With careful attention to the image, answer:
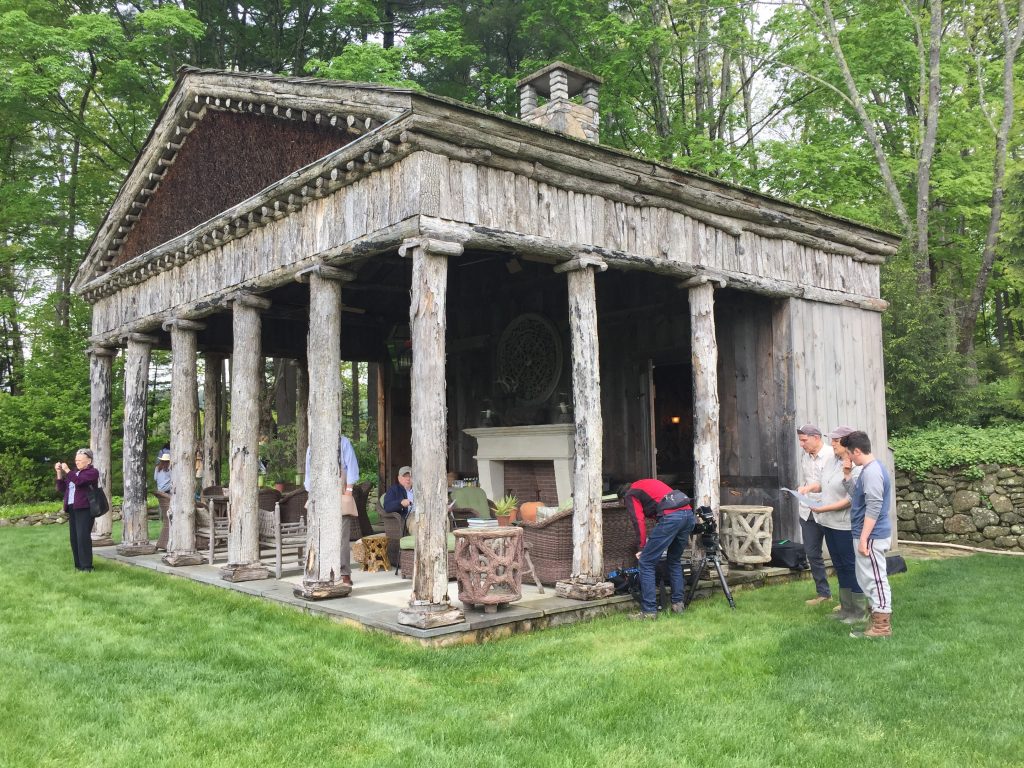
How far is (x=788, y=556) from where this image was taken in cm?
934

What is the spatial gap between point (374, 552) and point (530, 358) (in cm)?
396

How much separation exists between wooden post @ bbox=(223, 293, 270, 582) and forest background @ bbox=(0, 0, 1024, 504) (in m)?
9.79

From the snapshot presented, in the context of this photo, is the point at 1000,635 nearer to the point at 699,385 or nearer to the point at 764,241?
the point at 699,385

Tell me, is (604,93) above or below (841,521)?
above

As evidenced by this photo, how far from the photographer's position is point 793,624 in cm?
698

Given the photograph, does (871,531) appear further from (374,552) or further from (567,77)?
(567,77)

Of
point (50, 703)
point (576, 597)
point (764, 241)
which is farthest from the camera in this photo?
point (764, 241)

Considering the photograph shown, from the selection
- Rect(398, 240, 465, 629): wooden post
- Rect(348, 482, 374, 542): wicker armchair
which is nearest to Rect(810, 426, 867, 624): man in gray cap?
Rect(398, 240, 465, 629): wooden post

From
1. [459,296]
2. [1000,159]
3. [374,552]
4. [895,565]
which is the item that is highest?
[1000,159]

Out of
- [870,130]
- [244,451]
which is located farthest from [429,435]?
[870,130]

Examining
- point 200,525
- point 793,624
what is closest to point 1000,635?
point 793,624

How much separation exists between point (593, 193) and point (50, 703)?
593 cm

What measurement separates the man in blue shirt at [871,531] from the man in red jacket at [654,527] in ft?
4.50

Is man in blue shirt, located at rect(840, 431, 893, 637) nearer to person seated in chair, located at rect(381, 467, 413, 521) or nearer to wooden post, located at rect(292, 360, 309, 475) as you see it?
person seated in chair, located at rect(381, 467, 413, 521)
